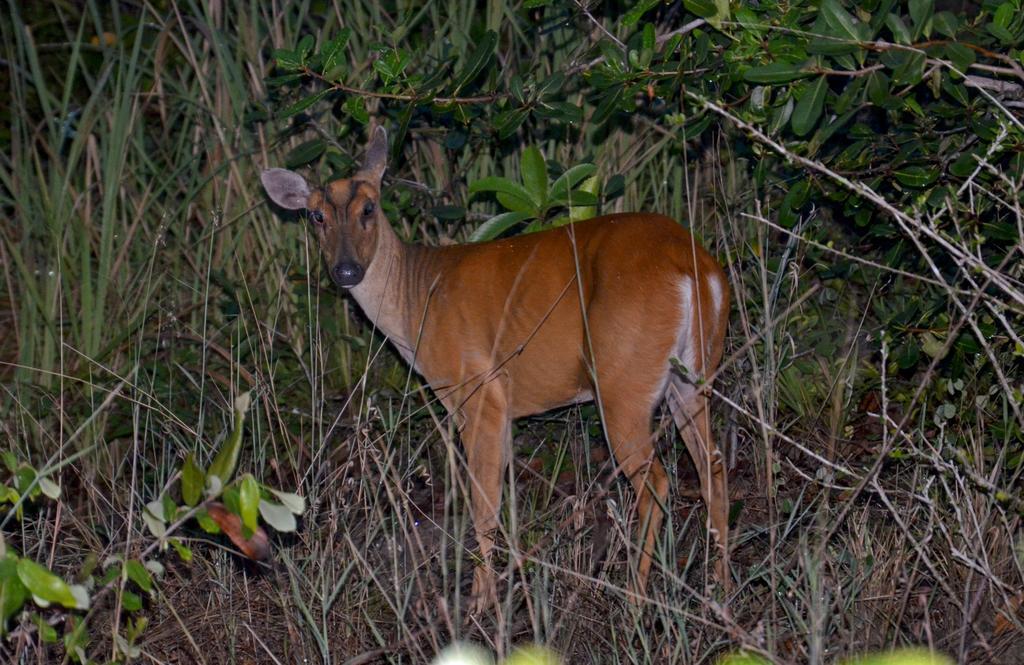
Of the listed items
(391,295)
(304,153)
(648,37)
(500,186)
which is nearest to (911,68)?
(648,37)

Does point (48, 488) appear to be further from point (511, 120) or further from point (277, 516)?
point (511, 120)

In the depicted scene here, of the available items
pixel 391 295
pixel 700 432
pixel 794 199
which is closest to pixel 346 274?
pixel 391 295

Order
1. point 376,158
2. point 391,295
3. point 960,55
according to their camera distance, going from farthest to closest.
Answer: point 376,158, point 391,295, point 960,55

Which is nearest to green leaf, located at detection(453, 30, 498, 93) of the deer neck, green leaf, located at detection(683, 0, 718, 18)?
green leaf, located at detection(683, 0, 718, 18)

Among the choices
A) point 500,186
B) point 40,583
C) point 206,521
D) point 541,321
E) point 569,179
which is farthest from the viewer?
point 500,186

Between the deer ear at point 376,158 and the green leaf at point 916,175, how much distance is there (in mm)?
2383

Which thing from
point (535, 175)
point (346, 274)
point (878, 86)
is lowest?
point (346, 274)

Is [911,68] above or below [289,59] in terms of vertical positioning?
above

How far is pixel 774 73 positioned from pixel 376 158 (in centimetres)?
236

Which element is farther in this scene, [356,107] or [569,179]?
[569,179]

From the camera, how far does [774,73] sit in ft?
11.7

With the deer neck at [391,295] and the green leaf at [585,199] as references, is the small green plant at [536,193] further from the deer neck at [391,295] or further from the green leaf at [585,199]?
the deer neck at [391,295]

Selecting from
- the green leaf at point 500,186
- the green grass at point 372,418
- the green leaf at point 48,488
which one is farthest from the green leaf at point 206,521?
the green leaf at point 500,186

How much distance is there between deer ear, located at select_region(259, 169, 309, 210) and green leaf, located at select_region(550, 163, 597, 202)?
3.95ft
